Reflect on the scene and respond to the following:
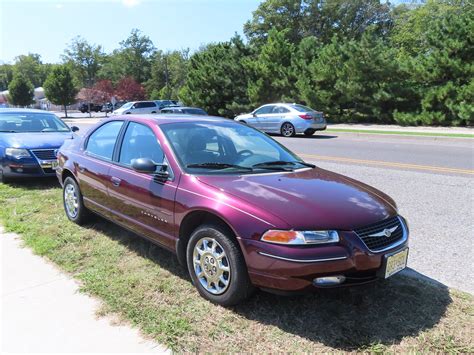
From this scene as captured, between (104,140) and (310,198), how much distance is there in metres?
2.81

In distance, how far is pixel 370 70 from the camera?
23.3 metres

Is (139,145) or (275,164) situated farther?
(139,145)

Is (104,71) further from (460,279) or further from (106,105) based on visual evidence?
(460,279)

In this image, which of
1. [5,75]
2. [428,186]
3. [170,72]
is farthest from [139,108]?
[5,75]

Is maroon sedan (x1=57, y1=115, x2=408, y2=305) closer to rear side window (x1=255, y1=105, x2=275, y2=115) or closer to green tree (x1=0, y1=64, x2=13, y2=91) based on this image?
rear side window (x1=255, y1=105, x2=275, y2=115)

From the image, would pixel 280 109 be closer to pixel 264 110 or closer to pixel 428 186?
pixel 264 110

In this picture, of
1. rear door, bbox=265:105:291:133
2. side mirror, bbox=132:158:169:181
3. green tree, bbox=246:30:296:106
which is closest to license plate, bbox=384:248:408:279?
side mirror, bbox=132:158:169:181

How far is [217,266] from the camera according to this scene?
3305 millimetres

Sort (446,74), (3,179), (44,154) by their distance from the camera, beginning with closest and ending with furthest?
(44,154)
(3,179)
(446,74)

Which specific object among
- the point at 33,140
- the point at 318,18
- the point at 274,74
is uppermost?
the point at 318,18

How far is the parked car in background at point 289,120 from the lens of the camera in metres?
18.1

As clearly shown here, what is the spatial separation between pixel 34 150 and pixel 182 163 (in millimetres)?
4935

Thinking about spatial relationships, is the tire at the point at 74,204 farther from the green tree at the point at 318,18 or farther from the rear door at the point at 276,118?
the green tree at the point at 318,18

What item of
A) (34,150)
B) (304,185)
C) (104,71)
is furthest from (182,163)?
(104,71)
